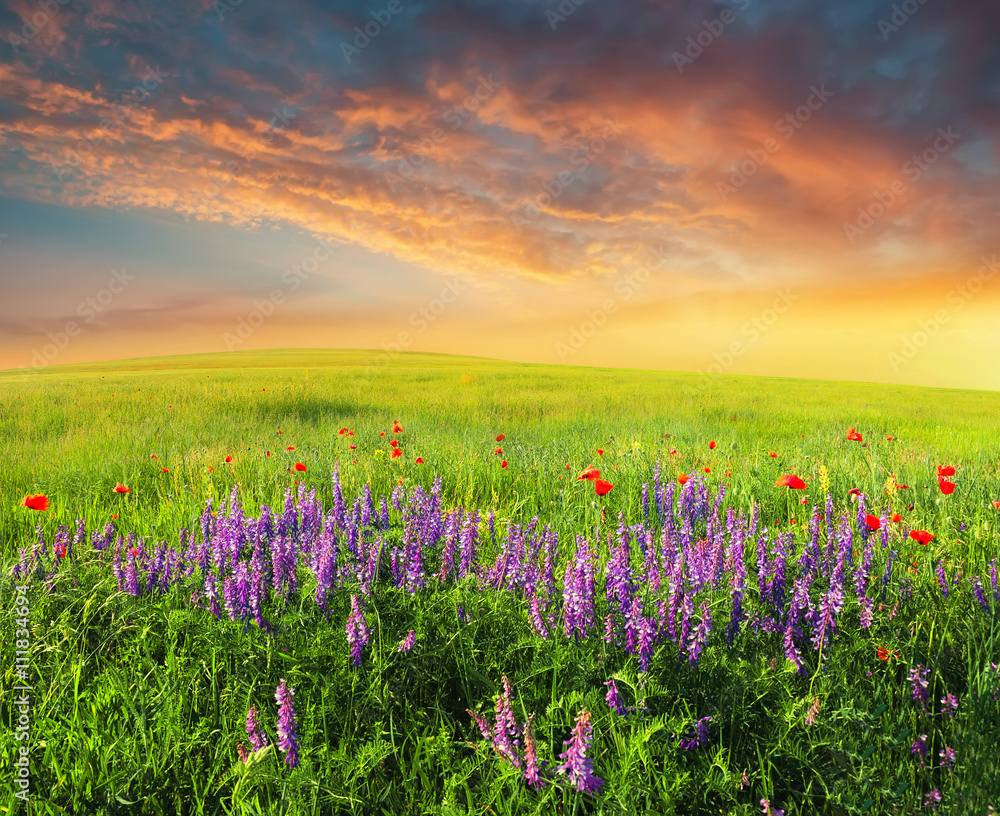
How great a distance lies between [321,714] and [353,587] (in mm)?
553

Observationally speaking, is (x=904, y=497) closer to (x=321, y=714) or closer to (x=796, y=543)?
(x=796, y=543)

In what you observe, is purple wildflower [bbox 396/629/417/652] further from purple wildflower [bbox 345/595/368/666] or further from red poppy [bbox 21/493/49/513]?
red poppy [bbox 21/493/49/513]

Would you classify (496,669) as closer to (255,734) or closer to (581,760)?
(581,760)

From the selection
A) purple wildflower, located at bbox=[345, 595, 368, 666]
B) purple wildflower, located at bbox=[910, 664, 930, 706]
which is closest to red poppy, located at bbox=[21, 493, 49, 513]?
purple wildflower, located at bbox=[345, 595, 368, 666]

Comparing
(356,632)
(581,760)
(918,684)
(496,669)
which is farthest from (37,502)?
(918,684)

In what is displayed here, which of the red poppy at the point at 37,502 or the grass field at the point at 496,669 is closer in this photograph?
the grass field at the point at 496,669

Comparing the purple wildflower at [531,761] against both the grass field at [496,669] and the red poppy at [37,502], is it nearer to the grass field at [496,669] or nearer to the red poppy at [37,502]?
the grass field at [496,669]

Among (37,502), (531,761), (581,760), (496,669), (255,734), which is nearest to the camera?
(581,760)

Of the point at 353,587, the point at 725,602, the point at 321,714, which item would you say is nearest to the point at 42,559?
the point at 353,587

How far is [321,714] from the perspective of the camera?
73.0 inches

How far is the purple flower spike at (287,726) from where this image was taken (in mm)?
1626

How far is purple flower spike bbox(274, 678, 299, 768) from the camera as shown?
1626 mm

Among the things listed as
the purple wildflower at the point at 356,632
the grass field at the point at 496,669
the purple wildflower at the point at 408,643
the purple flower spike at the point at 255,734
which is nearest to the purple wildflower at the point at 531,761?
the grass field at the point at 496,669

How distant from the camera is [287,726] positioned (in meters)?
1.65
